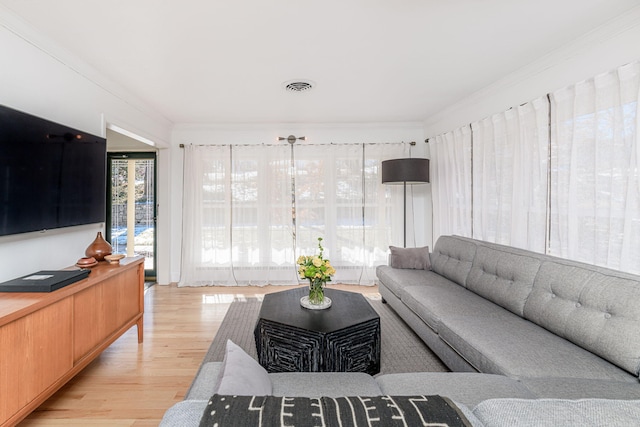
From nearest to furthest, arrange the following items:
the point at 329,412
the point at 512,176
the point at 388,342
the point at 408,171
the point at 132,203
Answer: the point at 329,412, the point at 388,342, the point at 512,176, the point at 408,171, the point at 132,203

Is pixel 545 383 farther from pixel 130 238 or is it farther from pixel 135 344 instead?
pixel 130 238

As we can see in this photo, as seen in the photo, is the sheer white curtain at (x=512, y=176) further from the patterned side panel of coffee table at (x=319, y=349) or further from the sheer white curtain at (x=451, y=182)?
the patterned side panel of coffee table at (x=319, y=349)

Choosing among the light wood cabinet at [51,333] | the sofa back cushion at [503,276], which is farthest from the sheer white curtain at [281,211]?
the light wood cabinet at [51,333]

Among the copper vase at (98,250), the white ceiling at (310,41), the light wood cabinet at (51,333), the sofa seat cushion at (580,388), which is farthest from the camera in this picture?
the copper vase at (98,250)

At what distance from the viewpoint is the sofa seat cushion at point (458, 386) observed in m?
1.23

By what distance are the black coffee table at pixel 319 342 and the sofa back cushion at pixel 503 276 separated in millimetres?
1023

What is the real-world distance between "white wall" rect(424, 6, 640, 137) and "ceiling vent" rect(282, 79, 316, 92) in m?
1.50

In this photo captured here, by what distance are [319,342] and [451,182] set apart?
2857mm

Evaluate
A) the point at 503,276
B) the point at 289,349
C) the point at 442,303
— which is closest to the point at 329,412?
the point at 289,349

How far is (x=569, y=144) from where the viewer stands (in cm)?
228

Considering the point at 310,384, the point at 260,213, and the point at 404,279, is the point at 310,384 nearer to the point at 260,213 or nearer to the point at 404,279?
the point at 404,279

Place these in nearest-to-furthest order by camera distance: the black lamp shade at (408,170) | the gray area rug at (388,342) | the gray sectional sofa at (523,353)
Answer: the gray sectional sofa at (523,353)
the gray area rug at (388,342)
the black lamp shade at (408,170)

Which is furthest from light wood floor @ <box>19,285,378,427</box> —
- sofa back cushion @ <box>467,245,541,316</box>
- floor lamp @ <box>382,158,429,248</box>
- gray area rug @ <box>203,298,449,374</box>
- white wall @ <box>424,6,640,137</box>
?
white wall @ <box>424,6,640,137</box>

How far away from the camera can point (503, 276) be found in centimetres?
239
